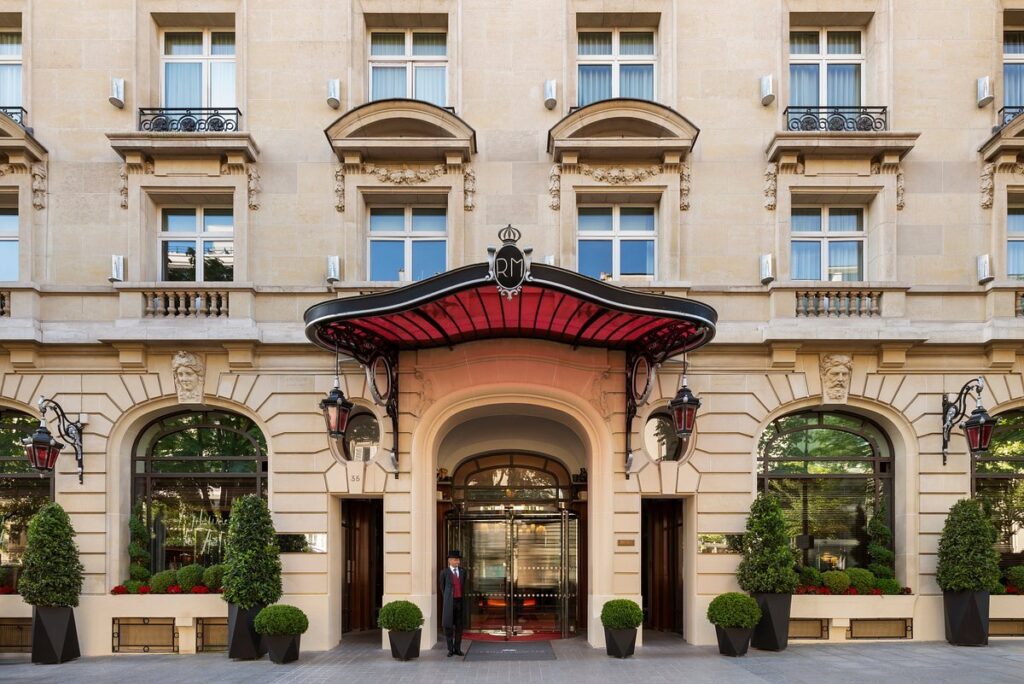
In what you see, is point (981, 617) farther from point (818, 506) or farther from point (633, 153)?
point (633, 153)

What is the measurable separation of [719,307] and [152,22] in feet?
40.6

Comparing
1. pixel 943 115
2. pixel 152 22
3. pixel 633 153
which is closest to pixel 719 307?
pixel 633 153

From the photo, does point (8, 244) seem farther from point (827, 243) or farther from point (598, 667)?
point (827, 243)

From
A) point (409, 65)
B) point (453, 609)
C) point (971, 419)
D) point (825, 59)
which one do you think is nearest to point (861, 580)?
point (971, 419)

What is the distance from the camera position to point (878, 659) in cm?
1254

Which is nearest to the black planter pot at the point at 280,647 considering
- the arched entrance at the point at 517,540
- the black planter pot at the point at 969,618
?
the arched entrance at the point at 517,540

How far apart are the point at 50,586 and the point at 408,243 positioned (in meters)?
8.63

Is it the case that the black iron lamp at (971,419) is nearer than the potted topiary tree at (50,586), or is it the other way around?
the potted topiary tree at (50,586)

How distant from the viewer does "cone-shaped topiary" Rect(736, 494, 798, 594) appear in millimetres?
13109

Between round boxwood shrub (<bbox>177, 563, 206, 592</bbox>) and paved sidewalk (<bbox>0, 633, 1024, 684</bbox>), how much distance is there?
119 centimetres

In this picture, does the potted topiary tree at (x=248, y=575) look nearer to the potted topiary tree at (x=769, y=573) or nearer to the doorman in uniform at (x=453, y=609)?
the doorman in uniform at (x=453, y=609)

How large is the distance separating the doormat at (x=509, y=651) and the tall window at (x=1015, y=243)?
11.4 m

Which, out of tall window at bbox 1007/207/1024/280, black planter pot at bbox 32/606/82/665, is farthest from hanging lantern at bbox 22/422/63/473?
tall window at bbox 1007/207/1024/280

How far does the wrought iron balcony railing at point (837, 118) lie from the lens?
14836mm
